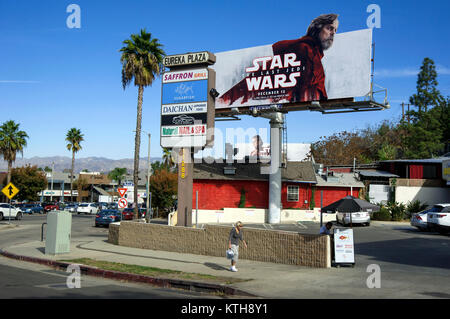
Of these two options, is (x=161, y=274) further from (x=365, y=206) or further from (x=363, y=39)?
(x=363, y=39)

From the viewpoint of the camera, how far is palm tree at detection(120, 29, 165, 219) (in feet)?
115

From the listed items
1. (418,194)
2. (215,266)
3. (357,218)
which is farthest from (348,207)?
(418,194)

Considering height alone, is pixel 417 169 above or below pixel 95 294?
above

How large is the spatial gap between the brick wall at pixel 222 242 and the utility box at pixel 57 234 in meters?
3.70

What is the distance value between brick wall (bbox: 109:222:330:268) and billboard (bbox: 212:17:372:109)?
753 inches

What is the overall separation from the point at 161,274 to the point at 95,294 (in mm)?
3046

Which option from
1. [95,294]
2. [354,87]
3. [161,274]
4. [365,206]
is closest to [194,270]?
[161,274]

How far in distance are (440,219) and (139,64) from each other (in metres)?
24.3

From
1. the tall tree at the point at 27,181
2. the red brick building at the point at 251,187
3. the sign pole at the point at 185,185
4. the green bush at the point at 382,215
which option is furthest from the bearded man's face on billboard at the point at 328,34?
the tall tree at the point at 27,181

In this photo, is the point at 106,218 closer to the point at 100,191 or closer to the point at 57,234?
Result: the point at 57,234

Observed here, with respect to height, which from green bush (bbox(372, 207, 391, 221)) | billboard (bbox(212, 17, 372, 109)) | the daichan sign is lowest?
green bush (bbox(372, 207, 391, 221))

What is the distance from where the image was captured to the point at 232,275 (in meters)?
13.2
